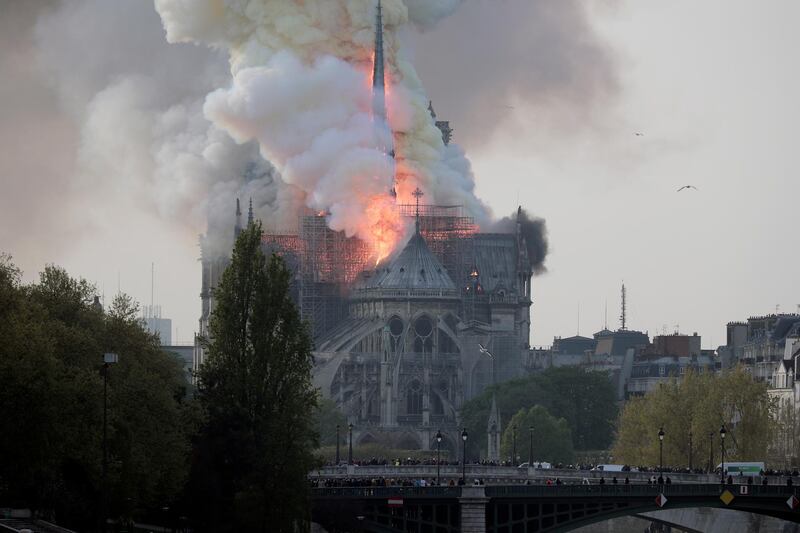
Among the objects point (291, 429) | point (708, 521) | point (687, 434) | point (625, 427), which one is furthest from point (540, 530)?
point (625, 427)

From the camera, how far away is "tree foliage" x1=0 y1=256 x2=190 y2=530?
8362cm

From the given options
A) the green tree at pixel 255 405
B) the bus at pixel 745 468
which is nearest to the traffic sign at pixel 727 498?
the green tree at pixel 255 405

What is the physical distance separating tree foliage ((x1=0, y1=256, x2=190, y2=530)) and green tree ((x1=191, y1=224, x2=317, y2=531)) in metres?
1.44

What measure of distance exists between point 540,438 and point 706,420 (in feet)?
87.4

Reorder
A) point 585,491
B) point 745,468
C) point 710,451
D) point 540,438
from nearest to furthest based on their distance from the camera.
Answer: point 585,491 < point 745,468 < point 710,451 < point 540,438

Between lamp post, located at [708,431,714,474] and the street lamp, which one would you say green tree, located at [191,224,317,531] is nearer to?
the street lamp

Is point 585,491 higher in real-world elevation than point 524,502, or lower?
higher

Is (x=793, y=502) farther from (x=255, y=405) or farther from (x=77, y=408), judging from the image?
(x=77, y=408)

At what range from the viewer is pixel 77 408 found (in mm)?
90000

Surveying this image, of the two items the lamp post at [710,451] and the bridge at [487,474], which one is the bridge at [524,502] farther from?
the lamp post at [710,451]

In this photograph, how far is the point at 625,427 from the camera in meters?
170

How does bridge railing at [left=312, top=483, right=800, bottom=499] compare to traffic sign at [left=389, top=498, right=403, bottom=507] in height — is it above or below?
above

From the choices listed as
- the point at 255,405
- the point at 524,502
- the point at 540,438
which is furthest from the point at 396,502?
the point at 540,438

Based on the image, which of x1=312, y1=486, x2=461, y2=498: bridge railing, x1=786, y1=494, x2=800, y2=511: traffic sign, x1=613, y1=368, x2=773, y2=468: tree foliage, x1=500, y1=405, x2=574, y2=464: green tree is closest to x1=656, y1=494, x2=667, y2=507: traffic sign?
x1=786, y1=494, x2=800, y2=511: traffic sign
